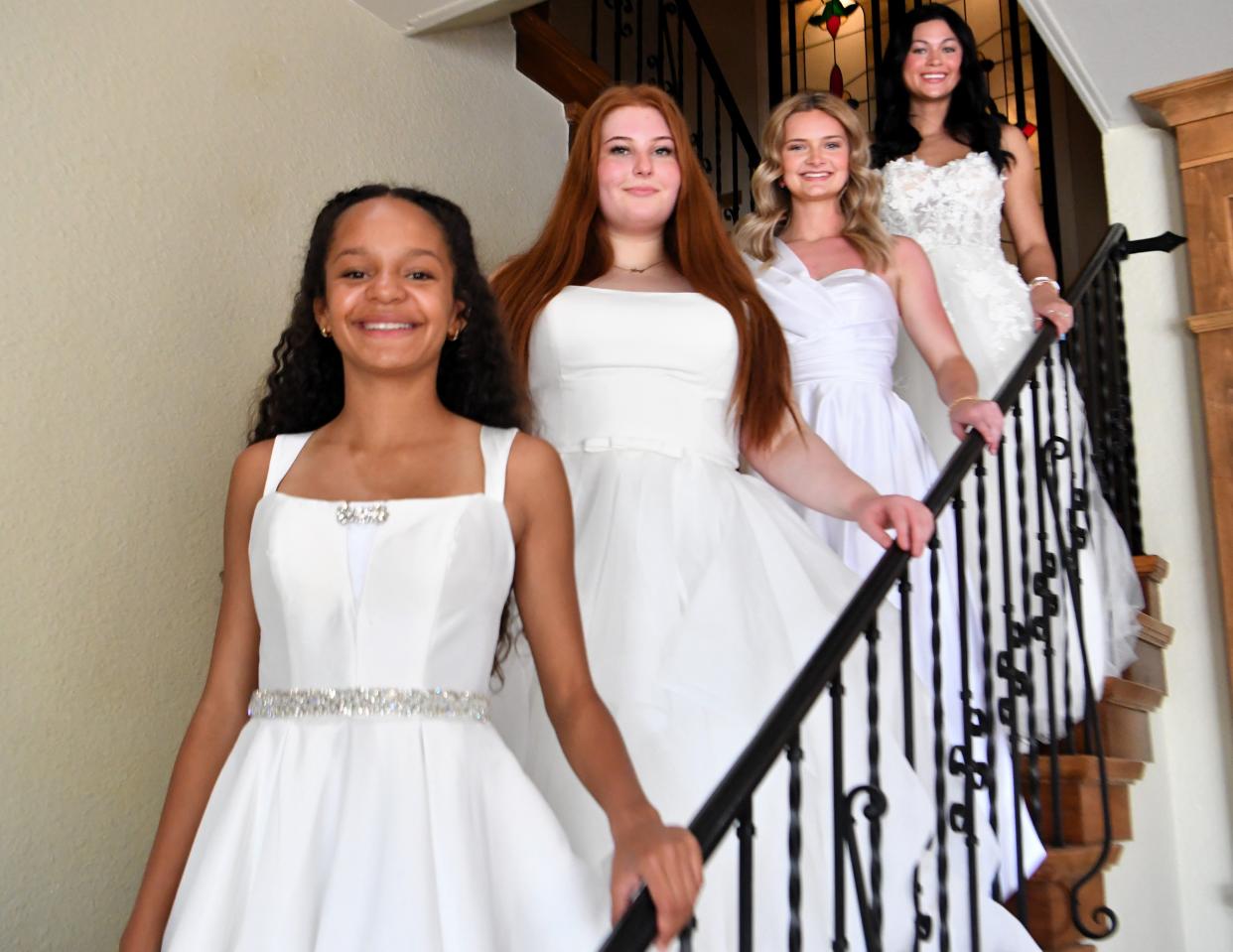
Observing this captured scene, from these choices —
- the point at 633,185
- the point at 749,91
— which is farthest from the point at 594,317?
the point at 749,91

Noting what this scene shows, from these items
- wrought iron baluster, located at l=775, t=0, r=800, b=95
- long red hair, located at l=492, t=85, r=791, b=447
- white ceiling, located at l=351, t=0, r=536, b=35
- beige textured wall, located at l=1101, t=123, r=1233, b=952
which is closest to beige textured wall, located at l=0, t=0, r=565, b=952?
white ceiling, located at l=351, t=0, r=536, b=35

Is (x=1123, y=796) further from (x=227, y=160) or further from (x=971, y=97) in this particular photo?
(x=227, y=160)

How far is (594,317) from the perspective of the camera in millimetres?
2441

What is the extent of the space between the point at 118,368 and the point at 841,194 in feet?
5.70

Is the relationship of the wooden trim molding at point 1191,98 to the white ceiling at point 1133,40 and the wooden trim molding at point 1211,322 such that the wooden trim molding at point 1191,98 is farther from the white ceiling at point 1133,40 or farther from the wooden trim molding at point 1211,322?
the wooden trim molding at point 1211,322

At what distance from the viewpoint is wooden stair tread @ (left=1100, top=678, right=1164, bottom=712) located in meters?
3.35

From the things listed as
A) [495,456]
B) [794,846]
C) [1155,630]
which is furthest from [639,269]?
[1155,630]

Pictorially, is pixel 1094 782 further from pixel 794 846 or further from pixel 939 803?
pixel 794 846

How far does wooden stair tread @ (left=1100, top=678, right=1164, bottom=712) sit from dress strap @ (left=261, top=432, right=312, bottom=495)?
7.47 ft

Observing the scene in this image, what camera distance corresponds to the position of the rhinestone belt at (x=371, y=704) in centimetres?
164

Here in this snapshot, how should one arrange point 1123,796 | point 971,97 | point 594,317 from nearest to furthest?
point 594,317 < point 1123,796 < point 971,97

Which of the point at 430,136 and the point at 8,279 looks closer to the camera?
the point at 8,279

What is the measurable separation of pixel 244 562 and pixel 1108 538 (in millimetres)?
2538

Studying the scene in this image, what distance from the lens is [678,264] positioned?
2598 mm
